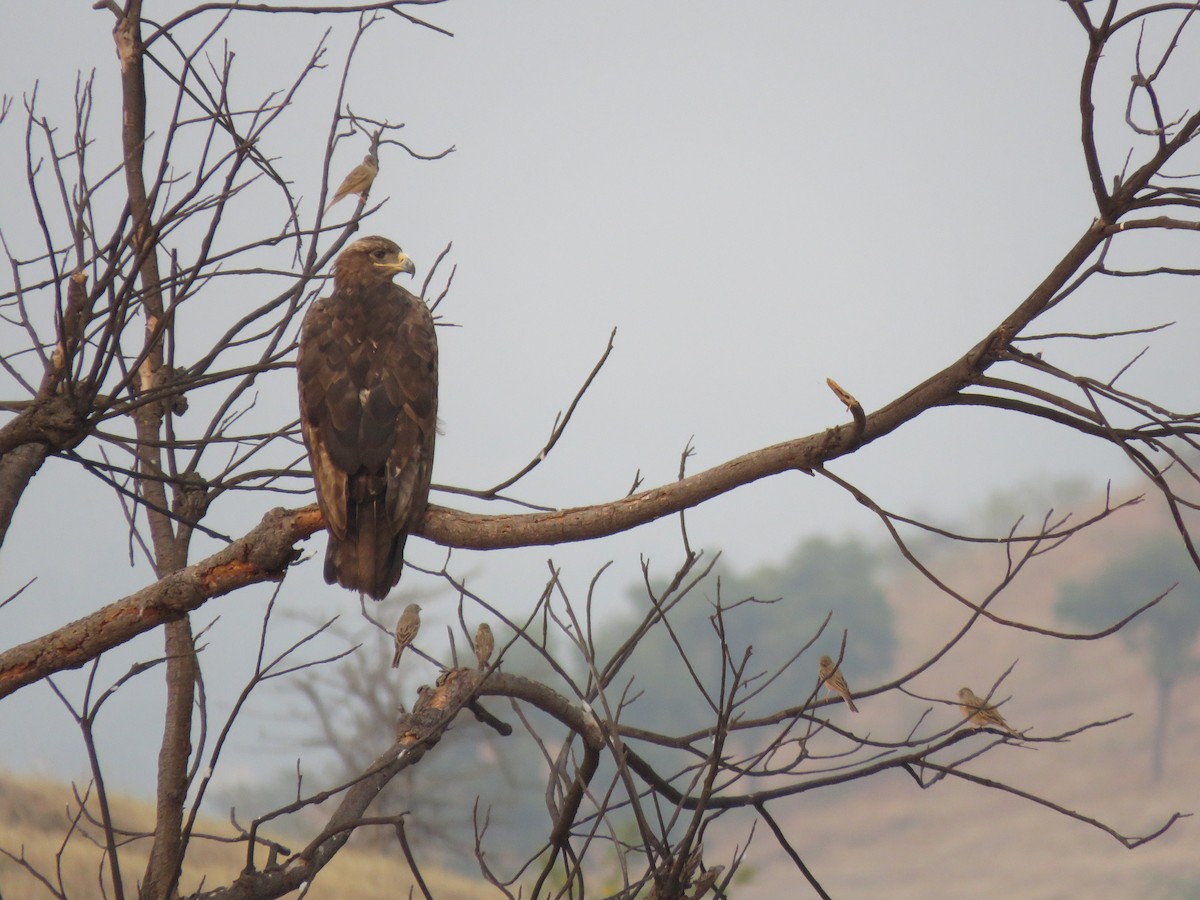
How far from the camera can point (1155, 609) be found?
33.8 metres

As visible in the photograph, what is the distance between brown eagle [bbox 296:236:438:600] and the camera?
3.72 meters

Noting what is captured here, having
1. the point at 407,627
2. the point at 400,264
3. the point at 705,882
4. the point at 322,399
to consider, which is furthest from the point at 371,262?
the point at 705,882

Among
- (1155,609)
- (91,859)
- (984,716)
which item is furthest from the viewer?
(1155,609)

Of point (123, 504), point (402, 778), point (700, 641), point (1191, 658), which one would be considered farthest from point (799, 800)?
point (123, 504)

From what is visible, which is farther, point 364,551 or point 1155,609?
point 1155,609

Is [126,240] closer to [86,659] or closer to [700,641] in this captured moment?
[86,659]

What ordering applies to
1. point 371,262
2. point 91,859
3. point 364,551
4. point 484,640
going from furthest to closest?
1. point 91,859
2. point 371,262
3. point 484,640
4. point 364,551

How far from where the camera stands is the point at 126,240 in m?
3.05

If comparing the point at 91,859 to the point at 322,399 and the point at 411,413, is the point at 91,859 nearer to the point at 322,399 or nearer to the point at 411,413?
the point at 322,399

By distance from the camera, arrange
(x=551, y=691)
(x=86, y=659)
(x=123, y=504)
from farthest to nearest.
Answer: (x=123, y=504) → (x=551, y=691) → (x=86, y=659)

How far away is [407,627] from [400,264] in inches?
59.8

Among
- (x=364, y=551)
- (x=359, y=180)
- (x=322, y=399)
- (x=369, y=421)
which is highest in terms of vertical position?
(x=359, y=180)

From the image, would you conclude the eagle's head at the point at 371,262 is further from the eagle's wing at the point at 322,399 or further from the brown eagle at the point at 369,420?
the eagle's wing at the point at 322,399

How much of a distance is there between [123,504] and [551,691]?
6.89ft
